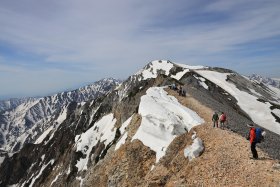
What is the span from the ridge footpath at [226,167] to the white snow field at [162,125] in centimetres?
548

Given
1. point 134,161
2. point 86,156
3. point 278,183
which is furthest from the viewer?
point 86,156

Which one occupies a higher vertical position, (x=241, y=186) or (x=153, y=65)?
(x=153, y=65)

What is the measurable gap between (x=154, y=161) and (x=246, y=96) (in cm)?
7798

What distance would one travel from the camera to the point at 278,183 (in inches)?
751

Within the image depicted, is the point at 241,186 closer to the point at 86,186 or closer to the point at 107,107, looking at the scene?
the point at 86,186

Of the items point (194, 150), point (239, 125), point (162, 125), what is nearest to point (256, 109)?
point (239, 125)

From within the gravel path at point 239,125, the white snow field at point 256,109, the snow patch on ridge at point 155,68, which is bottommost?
the white snow field at point 256,109

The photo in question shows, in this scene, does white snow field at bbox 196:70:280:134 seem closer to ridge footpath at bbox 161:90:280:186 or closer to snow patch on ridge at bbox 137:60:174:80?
snow patch on ridge at bbox 137:60:174:80

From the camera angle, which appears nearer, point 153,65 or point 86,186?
point 86,186

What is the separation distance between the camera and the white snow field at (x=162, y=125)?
33875 millimetres

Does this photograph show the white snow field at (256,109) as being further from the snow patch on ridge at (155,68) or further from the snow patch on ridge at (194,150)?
the snow patch on ridge at (194,150)

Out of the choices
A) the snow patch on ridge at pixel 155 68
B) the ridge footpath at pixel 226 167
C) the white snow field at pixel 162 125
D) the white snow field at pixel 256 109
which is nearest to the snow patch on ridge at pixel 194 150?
the ridge footpath at pixel 226 167

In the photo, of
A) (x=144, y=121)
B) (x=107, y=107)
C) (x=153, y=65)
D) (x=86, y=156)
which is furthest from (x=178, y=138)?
(x=153, y=65)

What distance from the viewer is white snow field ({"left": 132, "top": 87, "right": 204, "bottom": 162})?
111 feet
